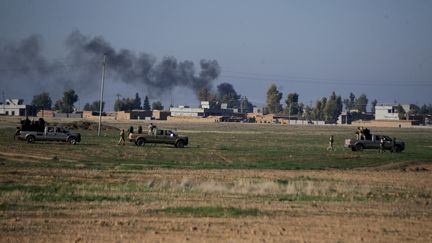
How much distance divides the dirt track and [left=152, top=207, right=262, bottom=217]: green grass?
0.32m

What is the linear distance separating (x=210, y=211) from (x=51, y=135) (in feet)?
123

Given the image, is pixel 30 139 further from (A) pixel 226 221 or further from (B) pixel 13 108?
(B) pixel 13 108

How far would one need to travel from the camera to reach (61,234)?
13648mm

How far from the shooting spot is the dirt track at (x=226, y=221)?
13758 mm

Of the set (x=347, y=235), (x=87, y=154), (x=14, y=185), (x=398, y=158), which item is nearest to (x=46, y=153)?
(x=87, y=154)

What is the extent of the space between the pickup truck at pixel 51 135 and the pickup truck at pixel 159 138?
14.1 ft

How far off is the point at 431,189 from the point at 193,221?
13.1 meters

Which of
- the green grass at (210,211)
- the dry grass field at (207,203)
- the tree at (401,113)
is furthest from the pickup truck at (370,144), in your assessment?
the tree at (401,113)

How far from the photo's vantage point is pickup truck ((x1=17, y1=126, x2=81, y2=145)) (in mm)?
52219

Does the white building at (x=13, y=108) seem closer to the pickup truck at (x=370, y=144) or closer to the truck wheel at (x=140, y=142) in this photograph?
the truck wheel at (x=140, y=142)

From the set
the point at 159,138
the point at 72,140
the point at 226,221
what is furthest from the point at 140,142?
the point at 226,221

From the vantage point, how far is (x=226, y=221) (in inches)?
623

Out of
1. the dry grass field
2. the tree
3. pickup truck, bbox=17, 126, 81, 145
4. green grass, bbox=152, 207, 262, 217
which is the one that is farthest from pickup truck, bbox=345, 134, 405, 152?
the tree

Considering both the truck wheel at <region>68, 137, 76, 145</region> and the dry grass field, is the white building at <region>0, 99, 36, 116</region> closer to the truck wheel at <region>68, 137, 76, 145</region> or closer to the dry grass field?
the truck wheel at <region>68, 137, 76, 145</region>
